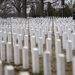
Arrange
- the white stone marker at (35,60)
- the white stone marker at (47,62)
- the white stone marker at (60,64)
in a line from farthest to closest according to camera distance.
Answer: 1. the white stone marker at (35,60)
2. the white stone marker at (47,62)
3. the white stone marker at (60,64)

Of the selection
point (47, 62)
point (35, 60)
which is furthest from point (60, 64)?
point (35, 60)

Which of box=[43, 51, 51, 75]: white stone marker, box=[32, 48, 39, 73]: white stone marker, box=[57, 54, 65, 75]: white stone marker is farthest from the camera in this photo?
box=[32, 48, 39, 73]: white stone marker

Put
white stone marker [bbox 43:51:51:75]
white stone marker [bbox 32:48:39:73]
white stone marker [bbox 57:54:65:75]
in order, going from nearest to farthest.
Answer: white stone marker [bbox 57:54:65:75] → white stone marker [bbox 43:51:51:75] → white stone marker [bbox 32:48:39:73]

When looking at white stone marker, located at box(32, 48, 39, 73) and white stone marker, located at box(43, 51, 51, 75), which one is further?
white stone marker, located at box(32, 48, 39, 73)

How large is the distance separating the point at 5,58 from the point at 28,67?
1.05m

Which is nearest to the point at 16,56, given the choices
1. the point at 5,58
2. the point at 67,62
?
the point at 5,58

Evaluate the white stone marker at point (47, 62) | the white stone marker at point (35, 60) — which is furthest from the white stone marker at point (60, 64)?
the white stone marker at point (35, 60)

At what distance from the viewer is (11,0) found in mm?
44625

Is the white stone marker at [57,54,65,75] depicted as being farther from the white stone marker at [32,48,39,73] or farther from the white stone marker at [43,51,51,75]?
the white stone marker at [32,48,39,73]

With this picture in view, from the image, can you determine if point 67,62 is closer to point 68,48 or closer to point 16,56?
point 68,48

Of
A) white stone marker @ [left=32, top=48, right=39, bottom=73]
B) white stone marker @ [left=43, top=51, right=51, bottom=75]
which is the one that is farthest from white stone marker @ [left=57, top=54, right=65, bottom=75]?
white stone marker @ [left=32, top=48, right=39, bottom=73]

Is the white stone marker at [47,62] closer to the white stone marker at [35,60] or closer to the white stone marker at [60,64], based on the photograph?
the white stone marker at [60,64]

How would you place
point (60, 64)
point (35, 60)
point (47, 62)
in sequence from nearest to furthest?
1. point (60, 64)
2. point (47, 62)
3. point (35, 60)

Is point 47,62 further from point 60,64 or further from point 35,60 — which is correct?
point 35,60
